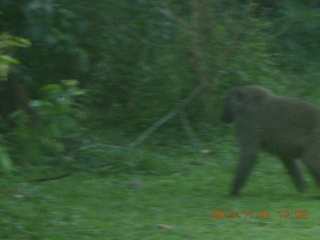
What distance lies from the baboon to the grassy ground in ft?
1.11

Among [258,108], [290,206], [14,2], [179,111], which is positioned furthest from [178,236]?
[179,111]

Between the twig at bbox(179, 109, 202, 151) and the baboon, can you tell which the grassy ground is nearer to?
the baboon

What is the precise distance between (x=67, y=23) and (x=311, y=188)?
329 centimetres

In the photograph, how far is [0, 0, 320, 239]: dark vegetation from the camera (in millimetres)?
7445

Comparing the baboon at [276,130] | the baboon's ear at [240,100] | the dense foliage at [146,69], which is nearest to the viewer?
the baboon at [276,130]

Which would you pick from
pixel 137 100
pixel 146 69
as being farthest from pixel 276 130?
pixel 137 100

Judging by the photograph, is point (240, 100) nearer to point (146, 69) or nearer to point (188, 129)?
point (188, 129)

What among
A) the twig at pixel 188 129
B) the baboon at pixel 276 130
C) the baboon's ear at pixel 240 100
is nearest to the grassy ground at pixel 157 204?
the baboon at pixel 276 130

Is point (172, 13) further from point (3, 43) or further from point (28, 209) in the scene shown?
point (3, 43)
